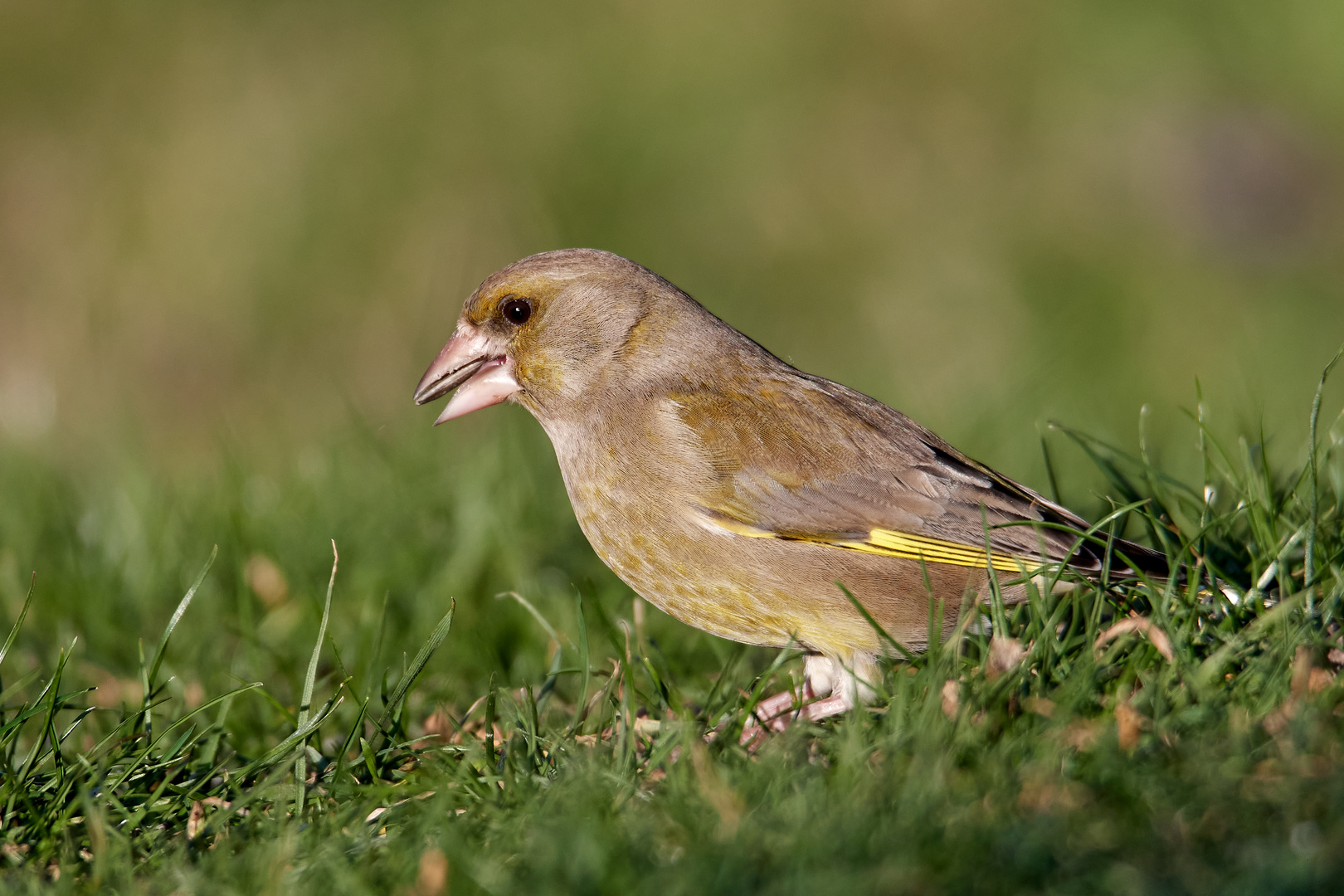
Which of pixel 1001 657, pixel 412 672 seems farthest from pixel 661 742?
pixel 1001 657

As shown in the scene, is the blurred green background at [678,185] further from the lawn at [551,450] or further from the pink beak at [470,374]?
the pink beak at [470,374]

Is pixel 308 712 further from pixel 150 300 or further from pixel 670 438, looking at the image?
pixel 150 300

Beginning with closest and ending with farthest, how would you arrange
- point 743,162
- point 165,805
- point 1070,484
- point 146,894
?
1. point 146,894
2. point 165,805
3. point 1070,484
4. point 743,162

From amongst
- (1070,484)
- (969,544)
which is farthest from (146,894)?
(1070,484)

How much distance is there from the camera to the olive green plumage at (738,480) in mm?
4047

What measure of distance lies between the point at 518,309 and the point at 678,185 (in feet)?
22.5

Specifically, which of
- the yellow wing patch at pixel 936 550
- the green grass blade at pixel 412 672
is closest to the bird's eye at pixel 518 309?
the green grass blade at pixel 412 672

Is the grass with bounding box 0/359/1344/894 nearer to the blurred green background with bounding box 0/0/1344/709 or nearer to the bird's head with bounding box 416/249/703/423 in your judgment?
the bird's head with bounding box 416/249/703/423

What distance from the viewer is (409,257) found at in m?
10.8

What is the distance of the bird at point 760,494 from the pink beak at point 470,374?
0.02 meters

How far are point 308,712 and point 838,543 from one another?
5.47 feet

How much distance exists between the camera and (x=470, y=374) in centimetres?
476

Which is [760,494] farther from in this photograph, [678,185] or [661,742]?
[678,185]

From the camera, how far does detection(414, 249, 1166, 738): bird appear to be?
13.2ft
